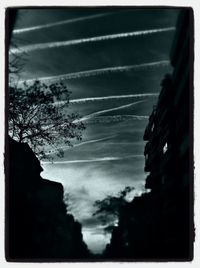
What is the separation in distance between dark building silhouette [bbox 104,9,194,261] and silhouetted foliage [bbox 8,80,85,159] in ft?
1.99

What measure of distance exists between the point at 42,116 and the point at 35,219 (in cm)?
78

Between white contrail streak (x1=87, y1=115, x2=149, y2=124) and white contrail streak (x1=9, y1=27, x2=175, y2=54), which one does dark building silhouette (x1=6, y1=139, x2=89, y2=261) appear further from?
white contrail streak (x1=9, y1=27, x2=175, y2=54)

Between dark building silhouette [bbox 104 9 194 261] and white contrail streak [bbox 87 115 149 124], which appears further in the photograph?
white contrail streak [bbox 87 115 149 124]

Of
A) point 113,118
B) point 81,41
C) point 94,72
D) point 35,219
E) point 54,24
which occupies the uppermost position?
point 54,24

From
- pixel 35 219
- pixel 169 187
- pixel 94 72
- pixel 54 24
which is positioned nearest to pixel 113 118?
pixel 94 72

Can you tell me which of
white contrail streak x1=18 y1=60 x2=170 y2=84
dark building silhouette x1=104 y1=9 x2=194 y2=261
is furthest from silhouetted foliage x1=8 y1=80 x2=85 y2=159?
dark building silhouette x1=104 y1=9 x2=194 y2=261

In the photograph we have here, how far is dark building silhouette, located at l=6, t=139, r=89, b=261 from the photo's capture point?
4.25m

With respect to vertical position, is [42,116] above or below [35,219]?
above

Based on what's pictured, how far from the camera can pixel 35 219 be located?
433 centimetres

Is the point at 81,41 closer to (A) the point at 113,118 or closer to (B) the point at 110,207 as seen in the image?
(A) the point at 113,118
